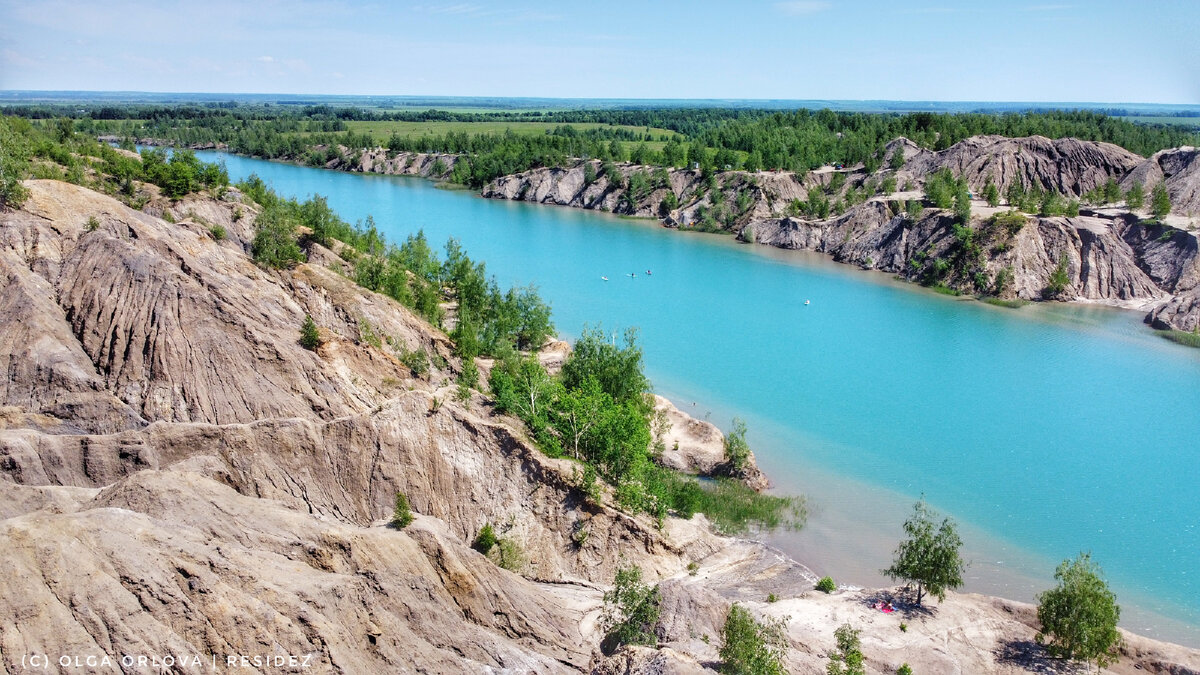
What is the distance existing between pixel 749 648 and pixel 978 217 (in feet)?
231

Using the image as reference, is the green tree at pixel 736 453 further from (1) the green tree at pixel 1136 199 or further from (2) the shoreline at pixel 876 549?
(1) the green tree at pixel 1136 199

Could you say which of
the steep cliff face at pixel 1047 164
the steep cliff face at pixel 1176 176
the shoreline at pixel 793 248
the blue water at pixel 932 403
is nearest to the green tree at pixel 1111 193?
the steep cliff face at pixel 1176 176

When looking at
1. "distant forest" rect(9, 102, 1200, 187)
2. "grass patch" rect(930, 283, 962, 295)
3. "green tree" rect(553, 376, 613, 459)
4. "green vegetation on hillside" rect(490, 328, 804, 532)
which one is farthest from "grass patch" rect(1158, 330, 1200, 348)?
"green tree" rect(553, 376, 613, 459)

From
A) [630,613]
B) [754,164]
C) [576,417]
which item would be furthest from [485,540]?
[754,164]

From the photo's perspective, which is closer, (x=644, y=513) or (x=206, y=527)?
(x=206, y=527)

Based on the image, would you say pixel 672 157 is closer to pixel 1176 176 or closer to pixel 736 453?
pixel 1176 176

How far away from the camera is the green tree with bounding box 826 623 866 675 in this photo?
62.8 ft

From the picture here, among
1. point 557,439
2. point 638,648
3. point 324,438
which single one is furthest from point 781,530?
point 324,438

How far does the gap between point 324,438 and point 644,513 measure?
11489 mm

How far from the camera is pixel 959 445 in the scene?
1539 inches

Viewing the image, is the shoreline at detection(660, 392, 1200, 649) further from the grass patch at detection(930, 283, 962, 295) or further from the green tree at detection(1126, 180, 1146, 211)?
the green tree at detection(1126, 180, 1146, 211)

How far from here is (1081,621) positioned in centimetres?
2136

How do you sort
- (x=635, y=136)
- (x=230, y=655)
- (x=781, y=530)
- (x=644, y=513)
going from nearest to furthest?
(x=230, y=655) < (x=644, y=513) < (x=781, y=530) < (x=635, y=136)

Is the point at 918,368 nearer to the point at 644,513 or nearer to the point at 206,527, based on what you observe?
the point at 644,513
